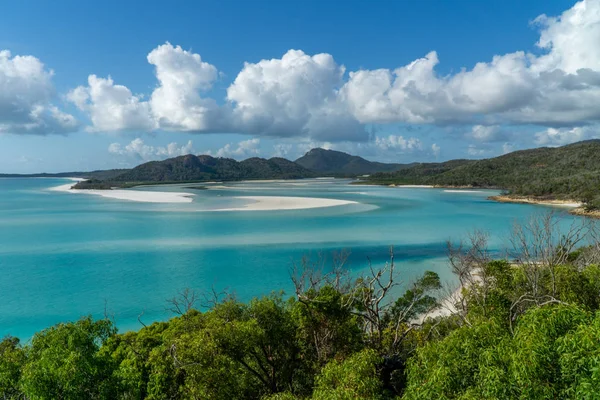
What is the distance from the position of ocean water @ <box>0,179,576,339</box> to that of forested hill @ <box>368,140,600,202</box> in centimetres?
2247

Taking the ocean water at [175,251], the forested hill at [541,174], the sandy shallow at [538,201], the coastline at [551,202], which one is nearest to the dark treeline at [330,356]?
the ocean water at [175,251]

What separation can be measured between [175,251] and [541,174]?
91094 millimetres

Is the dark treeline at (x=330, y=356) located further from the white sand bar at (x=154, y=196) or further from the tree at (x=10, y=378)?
the white sand bar at (x=154, y=196)

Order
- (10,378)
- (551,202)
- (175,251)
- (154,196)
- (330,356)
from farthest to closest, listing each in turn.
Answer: (154,196) < (551,202) < (175,251) < (330,356) < (10,378)

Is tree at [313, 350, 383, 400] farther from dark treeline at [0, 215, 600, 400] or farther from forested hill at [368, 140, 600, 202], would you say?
forested hill at [368, 140, 600, 202]

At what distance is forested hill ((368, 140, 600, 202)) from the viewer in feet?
230

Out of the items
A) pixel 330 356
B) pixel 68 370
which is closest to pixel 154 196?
pixel 330 356

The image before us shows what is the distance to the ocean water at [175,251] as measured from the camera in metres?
21.1

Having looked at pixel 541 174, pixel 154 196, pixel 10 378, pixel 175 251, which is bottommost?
pixel 175 251

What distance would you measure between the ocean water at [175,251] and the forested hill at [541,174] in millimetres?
22472

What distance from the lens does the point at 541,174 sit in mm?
93875

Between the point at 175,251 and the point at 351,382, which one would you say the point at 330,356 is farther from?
the point at 175,251

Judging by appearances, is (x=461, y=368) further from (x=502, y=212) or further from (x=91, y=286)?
(x=502, y=212)

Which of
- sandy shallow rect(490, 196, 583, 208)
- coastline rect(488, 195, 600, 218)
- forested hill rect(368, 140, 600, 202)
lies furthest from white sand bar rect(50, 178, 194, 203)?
forested hill rect(368, 140, 600, 202)
